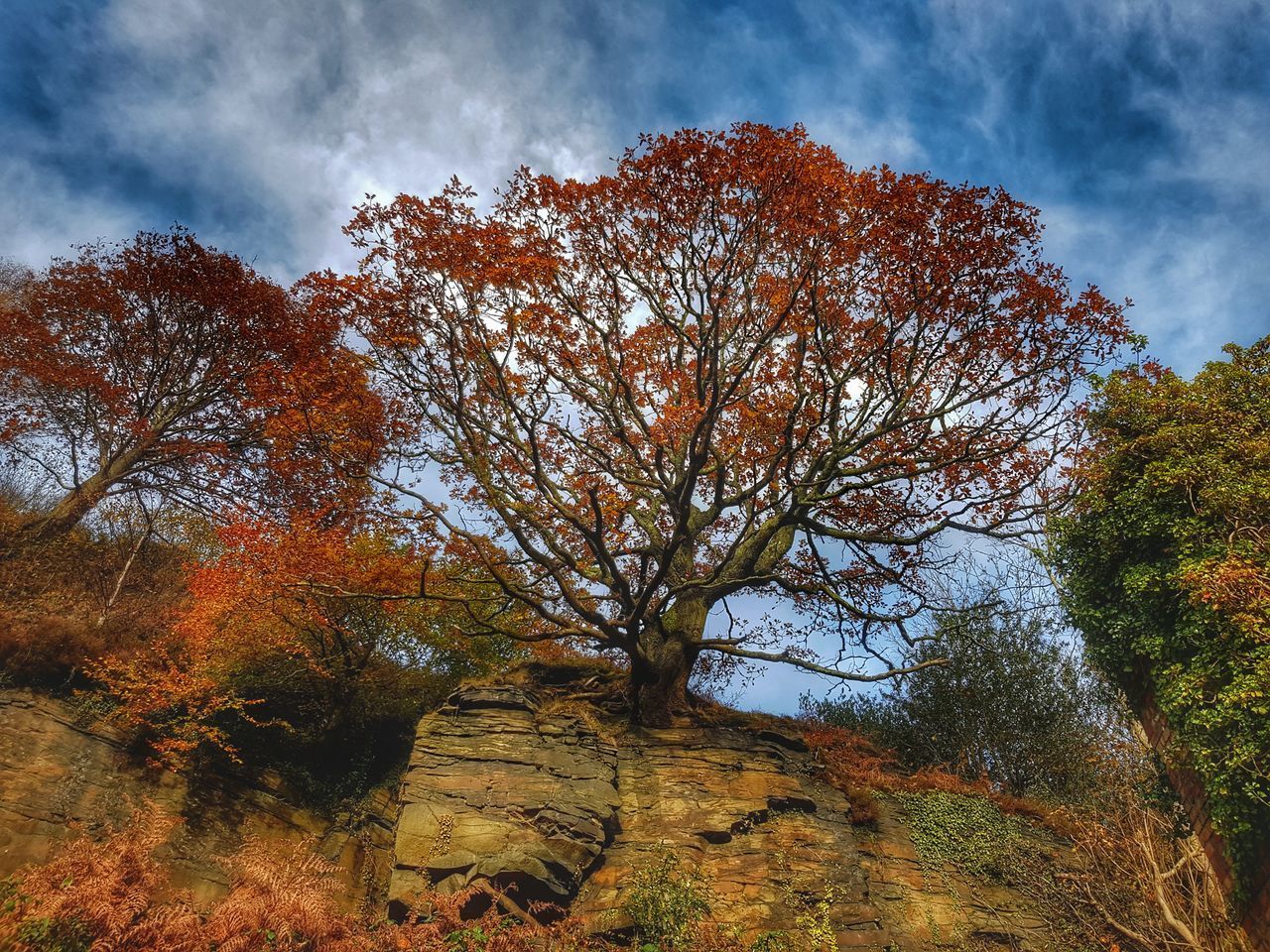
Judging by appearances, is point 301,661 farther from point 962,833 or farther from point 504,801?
point 962,833

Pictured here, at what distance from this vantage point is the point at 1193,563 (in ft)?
31.7

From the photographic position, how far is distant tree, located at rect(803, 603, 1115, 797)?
603 inches

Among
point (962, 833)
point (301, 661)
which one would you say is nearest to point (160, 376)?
point (301, 661)

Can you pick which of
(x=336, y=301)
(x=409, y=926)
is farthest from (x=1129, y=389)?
(x=336, y=301)

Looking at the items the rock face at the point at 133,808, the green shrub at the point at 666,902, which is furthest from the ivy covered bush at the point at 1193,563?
the rock face at the point at 133,808

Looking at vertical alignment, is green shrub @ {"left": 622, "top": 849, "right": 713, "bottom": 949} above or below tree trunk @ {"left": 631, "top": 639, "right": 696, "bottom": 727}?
below

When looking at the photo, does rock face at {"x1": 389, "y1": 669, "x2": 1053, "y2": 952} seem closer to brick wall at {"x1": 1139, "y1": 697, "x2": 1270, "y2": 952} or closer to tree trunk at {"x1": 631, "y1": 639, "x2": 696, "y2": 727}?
tree trunk at {"x1": 631, "y1": 639, "x2": 696, "y2": 727}

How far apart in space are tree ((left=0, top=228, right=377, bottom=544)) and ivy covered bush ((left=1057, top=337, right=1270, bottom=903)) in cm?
1980

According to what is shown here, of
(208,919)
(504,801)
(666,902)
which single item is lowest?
(208,919)

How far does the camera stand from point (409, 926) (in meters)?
8.08

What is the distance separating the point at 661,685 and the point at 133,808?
10067 mm

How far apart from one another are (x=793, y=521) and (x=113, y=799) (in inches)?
586

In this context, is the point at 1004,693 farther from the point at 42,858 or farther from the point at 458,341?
the point at 42,858

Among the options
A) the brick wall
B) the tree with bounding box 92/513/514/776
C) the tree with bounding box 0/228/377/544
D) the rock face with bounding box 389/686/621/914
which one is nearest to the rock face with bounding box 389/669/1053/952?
the rock face with bounding box 389/686/621/914
